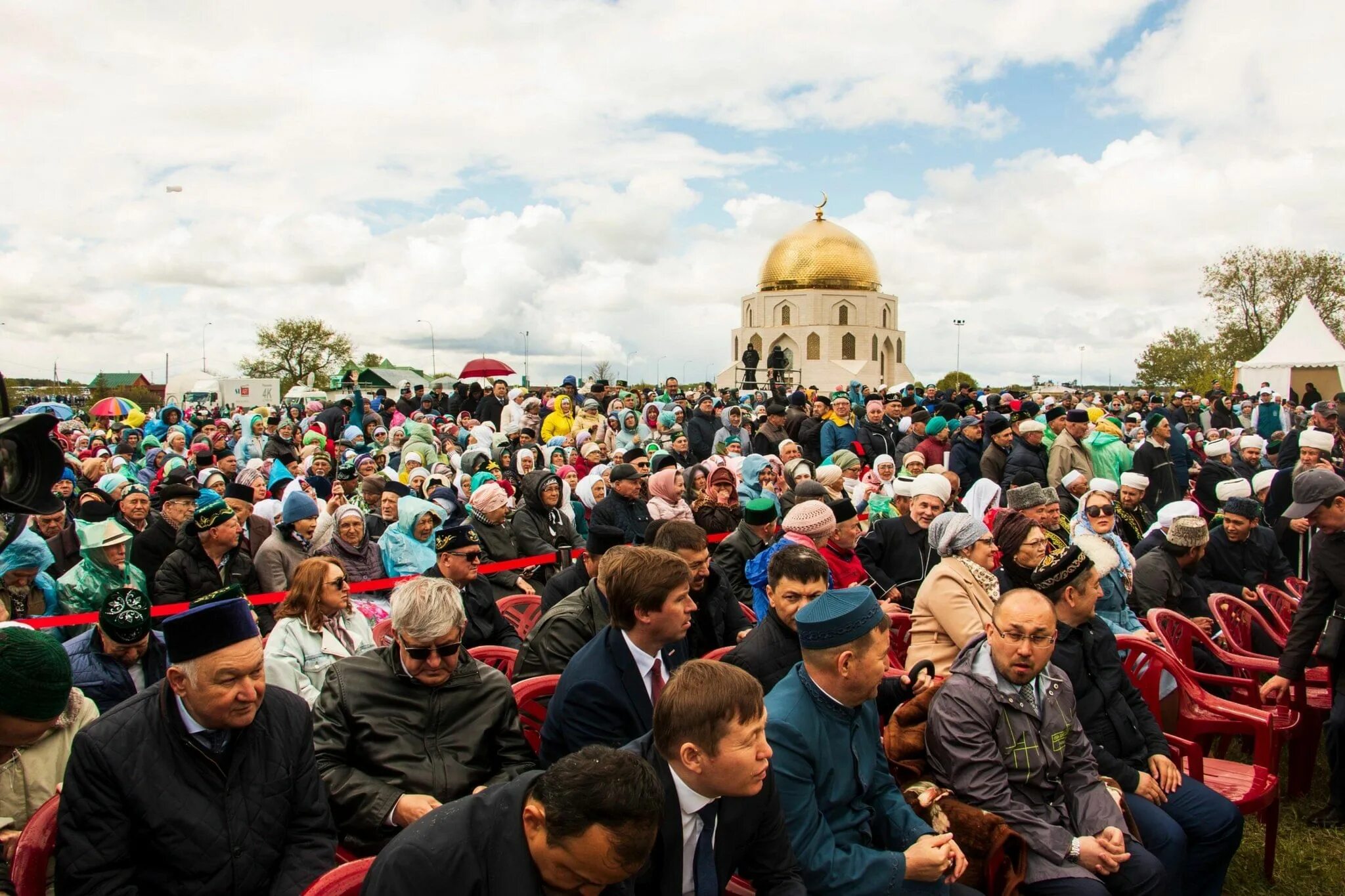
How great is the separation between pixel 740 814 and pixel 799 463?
6.60m

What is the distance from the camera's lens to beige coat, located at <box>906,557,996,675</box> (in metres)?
3.84

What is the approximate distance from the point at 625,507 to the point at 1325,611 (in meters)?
4.58

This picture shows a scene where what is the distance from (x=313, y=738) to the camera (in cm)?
295

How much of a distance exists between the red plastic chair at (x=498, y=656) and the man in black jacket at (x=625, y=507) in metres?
2.69

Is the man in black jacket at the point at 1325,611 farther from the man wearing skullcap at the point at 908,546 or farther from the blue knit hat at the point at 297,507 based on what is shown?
the blue knit hat at the point at 297,507

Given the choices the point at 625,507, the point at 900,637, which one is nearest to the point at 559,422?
the point at 625,507

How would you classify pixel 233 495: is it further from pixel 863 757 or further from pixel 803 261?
pixel 803 261

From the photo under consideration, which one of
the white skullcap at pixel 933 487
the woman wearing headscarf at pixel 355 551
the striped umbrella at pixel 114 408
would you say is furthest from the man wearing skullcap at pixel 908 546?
the striped umbrella at pixel 114 408

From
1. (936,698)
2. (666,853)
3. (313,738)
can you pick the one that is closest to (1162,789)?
(936,698)

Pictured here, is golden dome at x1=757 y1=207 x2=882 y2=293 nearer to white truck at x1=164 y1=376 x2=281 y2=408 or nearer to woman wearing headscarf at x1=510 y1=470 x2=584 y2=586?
white truck at x1=164 y1=376 x2=281 y2=408

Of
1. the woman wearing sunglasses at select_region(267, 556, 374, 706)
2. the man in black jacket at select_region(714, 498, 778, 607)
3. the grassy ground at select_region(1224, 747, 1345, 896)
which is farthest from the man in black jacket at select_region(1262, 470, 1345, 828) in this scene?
the woman wearing sunglasses at select_region(267, 556, 374, 706)

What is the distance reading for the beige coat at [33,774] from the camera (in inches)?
111

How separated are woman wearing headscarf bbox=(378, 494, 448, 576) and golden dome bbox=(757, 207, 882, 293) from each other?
58.2 meters

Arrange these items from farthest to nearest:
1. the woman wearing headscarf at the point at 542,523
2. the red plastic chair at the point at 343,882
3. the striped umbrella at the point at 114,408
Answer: the striped umbrella at the point at 114,408
the woman wearing headscarf at the point at 542,523
the red plastic chair at the point at 343,882
